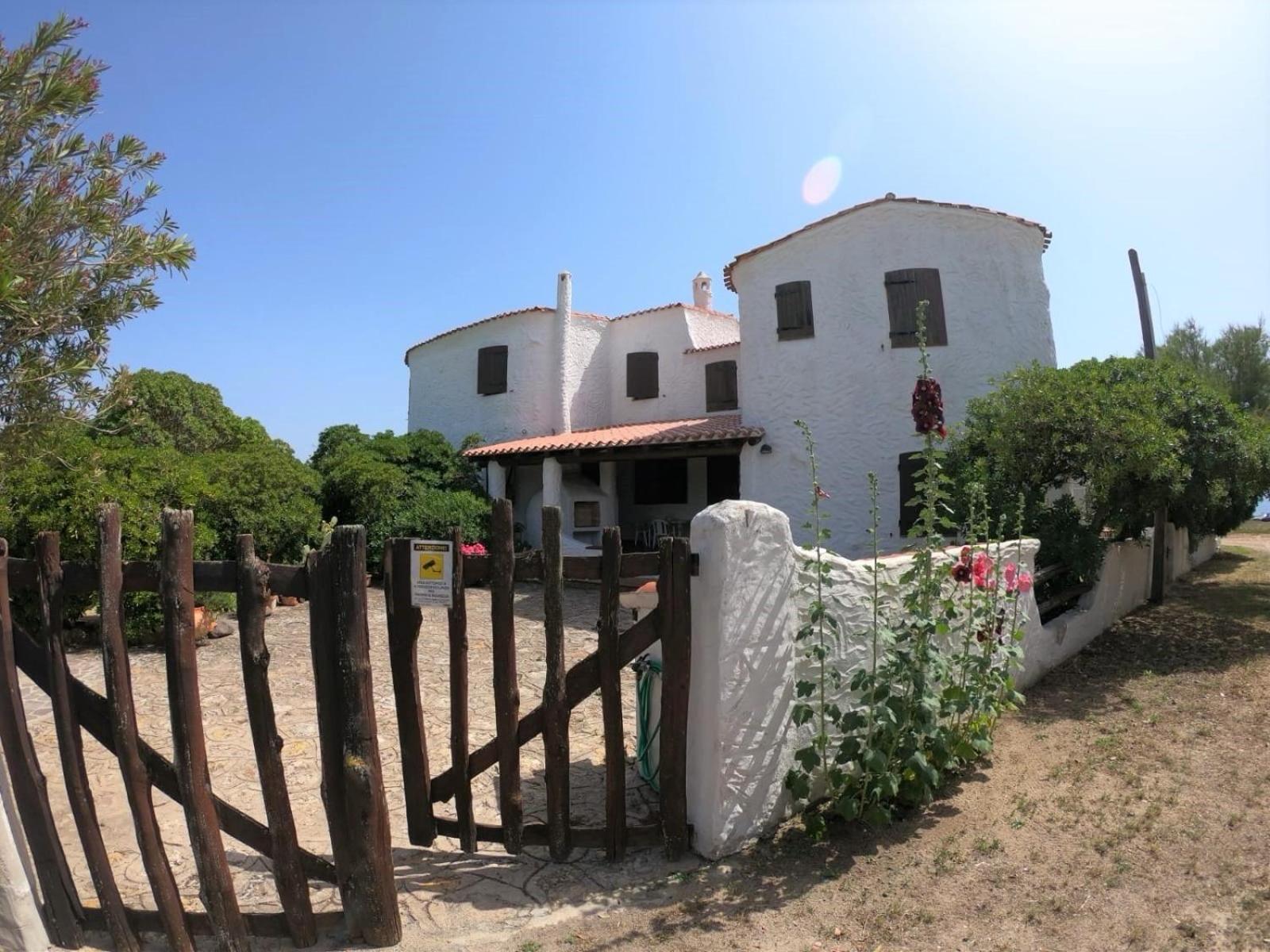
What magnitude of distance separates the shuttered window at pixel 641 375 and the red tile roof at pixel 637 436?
35.2 inches

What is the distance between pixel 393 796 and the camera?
498 cm

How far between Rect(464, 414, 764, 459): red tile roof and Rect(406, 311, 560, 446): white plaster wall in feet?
2.10

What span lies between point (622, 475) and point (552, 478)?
143 inches

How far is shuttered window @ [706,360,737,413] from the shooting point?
18.2 m

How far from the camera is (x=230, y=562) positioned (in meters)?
3.39

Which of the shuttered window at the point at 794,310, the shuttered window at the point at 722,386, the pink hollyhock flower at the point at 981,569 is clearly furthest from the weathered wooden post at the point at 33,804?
the shuttered window at the point at 722,386

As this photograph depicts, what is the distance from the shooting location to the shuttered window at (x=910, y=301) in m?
14.1

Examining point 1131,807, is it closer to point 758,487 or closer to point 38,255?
point 38,255

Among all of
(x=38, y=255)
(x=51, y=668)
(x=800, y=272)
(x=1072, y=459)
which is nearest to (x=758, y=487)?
(x=800, y=272)

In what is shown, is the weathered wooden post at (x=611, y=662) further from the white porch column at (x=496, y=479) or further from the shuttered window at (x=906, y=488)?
the white porch column at (x=496, y=479)

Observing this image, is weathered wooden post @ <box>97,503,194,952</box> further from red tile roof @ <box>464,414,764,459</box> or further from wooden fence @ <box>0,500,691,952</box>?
red tile roof @ <box>464,414,764,459</box>

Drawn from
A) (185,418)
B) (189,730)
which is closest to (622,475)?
(185,418)

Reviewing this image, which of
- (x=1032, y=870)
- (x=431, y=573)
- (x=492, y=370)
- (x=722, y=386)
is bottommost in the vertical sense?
(x=1032, y=870)

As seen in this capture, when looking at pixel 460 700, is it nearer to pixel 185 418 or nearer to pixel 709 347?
pixel 185 418
